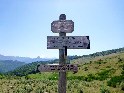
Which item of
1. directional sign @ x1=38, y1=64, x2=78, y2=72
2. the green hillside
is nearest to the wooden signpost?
directional sign @ x1=38, y1=64, x2=78, y2=72

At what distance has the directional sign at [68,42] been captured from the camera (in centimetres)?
1216

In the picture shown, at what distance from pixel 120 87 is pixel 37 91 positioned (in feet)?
30.4

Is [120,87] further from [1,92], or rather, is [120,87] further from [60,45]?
[60,45]

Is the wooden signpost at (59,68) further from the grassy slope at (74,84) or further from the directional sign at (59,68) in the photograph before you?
the grassy slope at (74,84)

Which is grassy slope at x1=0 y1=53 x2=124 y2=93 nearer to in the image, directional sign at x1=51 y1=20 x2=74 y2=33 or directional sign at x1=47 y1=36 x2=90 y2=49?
directional sign at x1=47 y1=36 x2=90 y2=49

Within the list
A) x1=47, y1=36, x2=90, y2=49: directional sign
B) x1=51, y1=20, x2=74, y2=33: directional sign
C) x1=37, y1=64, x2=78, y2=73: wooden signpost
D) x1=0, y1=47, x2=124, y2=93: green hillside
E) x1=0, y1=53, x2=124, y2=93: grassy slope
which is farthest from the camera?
x1=0, y1=53, x2=124, y2=93: grassy slope

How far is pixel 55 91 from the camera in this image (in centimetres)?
3244

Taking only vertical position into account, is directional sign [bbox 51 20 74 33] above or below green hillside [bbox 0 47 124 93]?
above

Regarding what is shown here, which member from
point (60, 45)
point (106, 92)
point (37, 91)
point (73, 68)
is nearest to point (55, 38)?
point (60, 45)

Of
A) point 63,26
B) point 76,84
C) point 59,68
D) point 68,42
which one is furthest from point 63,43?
point 76,84

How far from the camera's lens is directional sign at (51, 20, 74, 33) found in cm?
1230

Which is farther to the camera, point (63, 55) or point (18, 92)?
point (18, 92)

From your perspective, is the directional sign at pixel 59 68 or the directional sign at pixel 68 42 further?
the directional sign at pixel 68 42

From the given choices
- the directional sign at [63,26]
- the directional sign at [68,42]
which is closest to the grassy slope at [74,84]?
the directional sign at [68,42]
